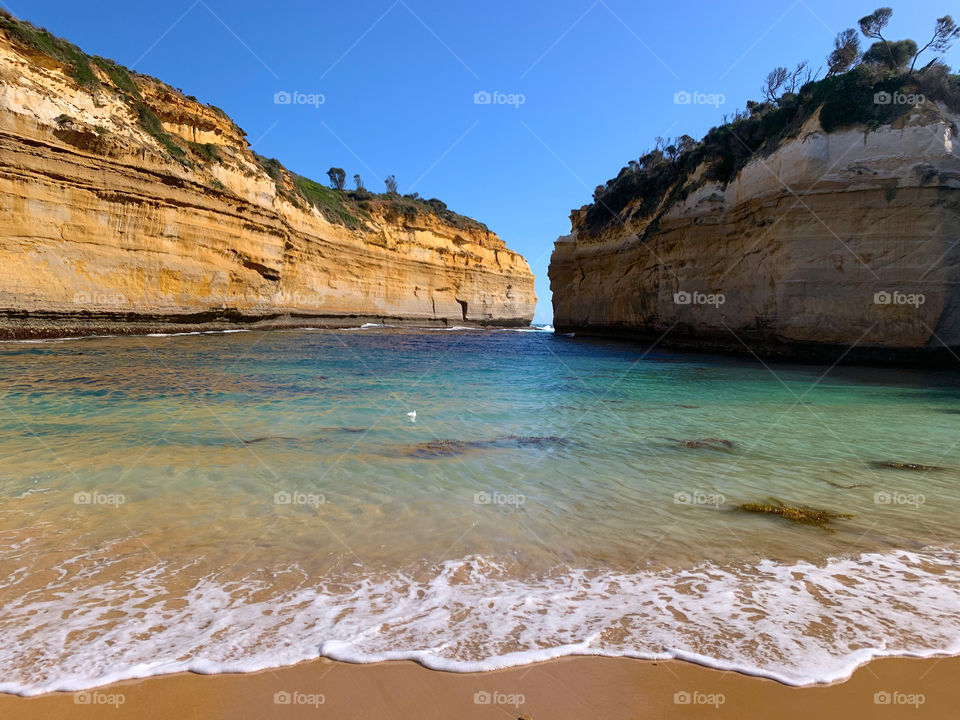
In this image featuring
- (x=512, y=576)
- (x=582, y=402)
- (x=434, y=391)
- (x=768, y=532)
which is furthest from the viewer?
(x=434, y=391)

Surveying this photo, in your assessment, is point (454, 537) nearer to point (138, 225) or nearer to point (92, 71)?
point (138, 225)

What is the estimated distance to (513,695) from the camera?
1.80 metres

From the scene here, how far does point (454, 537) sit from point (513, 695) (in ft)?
4.76

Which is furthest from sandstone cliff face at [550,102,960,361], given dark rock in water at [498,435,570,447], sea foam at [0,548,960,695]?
sea foam at [0,548,960,695]

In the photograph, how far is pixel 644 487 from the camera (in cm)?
425

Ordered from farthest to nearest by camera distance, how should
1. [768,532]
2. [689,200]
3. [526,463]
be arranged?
[689,200], [526,463], [768,532]

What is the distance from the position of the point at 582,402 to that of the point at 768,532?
535cm

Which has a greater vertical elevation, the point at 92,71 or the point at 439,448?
the point at 92,71

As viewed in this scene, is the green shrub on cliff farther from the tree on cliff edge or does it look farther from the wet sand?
the tree on cliff edge

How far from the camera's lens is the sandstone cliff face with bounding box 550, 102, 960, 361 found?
13367mm

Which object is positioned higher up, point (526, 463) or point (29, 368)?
point (29, 368)

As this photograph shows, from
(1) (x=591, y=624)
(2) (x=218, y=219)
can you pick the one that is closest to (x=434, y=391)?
(1) (x=591, y=624)

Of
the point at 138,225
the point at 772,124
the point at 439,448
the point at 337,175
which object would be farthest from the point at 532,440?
the point at 337,175

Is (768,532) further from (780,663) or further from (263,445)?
(263,445)
